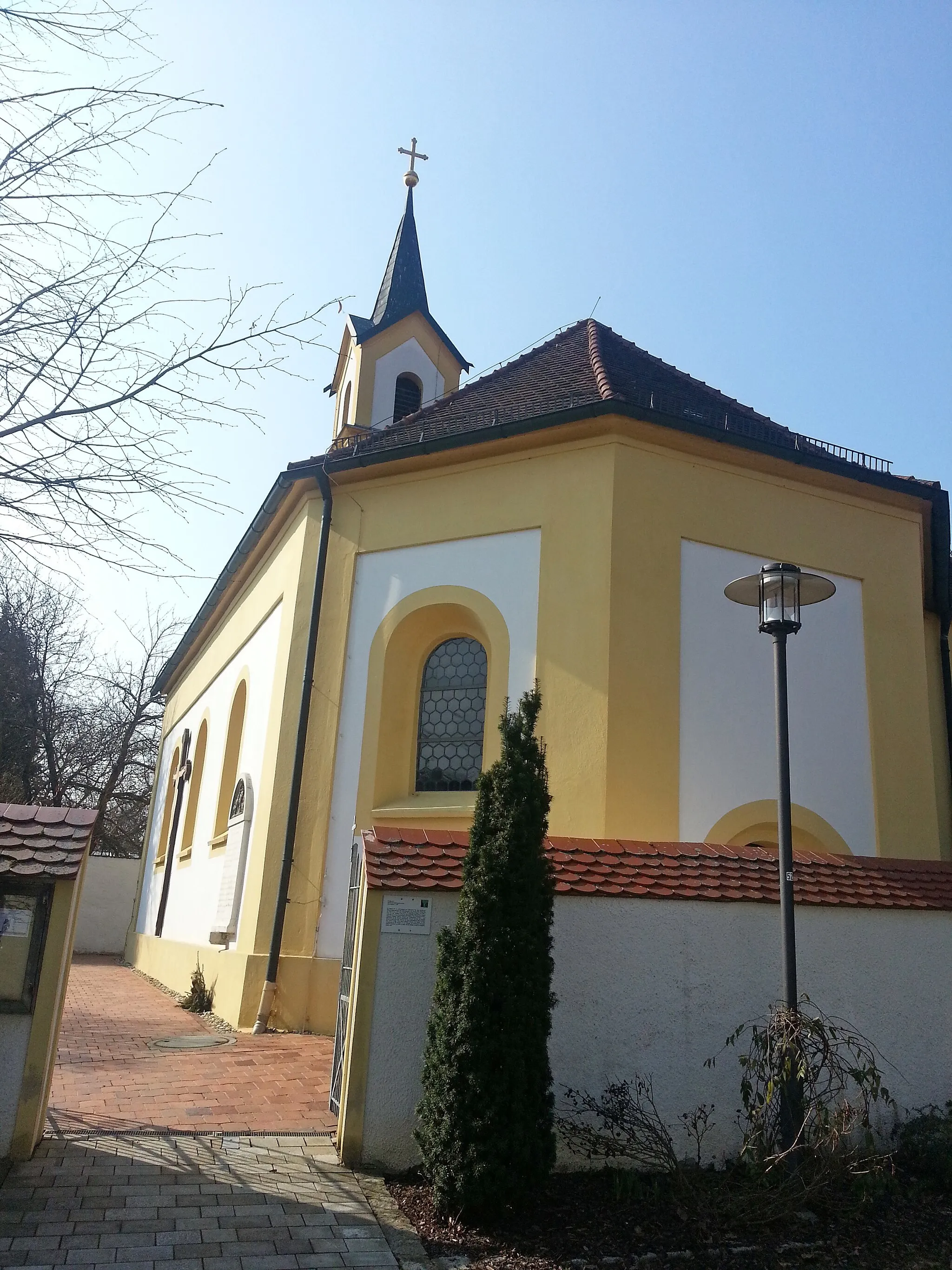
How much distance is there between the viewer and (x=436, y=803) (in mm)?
11227

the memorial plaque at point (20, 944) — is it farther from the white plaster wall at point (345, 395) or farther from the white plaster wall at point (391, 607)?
the white plaster wall at point (345, 395)

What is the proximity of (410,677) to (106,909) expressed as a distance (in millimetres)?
18941

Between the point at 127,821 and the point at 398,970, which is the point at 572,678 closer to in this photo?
the point at 398,970

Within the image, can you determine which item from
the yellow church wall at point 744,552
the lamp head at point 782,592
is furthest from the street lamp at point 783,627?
the yellow church wall at point 744,552

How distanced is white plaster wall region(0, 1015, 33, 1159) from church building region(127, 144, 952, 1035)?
16.6 feet

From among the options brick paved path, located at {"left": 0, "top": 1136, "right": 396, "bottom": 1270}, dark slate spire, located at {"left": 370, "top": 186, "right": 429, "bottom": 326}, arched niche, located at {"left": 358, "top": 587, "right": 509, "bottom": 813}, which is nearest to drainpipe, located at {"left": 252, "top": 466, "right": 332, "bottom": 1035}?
arched niche, located at {"left": 358, "top": 587, "right": 509, "bottom": 813}

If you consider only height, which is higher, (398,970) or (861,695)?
(861,695)

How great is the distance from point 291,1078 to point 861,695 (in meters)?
7.50

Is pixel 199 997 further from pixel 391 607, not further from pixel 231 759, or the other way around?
pixel 391 607

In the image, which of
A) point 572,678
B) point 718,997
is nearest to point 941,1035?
point 718,997

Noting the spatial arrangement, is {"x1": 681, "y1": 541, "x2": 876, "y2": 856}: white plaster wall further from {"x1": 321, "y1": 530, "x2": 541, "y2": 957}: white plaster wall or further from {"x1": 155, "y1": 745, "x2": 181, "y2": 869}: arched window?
{"x1": 155, "y1": 745, "x2": 181, "y2": 869}: arched window

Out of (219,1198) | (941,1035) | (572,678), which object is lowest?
(219,1198)

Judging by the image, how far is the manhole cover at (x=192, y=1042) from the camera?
9.90 metres

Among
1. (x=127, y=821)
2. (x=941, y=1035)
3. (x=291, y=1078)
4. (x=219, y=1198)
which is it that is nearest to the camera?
(x=219, y=1198)
